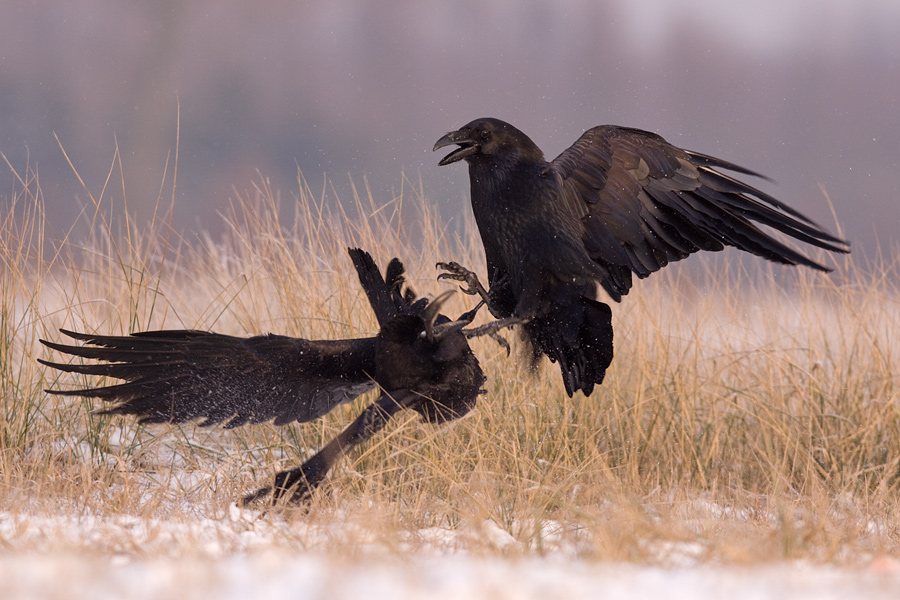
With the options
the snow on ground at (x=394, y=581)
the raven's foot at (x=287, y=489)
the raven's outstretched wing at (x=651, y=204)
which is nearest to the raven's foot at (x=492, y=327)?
the raven's outstretched wing at (x=651, y=204)

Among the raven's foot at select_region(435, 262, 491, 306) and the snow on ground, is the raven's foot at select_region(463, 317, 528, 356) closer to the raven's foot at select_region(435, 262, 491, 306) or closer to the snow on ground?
the raven's foot at select_region(435, 262, 491, 306)

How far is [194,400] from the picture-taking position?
2.97m

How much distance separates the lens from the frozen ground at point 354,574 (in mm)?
1553

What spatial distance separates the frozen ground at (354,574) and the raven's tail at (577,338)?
1.09 meters

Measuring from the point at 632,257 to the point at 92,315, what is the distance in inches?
110

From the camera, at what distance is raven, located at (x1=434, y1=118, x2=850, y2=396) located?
3.12 metres

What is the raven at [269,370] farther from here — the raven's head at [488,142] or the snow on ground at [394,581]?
the snow on ground at [394,581]

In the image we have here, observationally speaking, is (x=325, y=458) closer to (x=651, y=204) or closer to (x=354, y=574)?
(x=354, y=574)

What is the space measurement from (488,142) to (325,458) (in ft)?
4.26

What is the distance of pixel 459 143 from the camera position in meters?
3.17

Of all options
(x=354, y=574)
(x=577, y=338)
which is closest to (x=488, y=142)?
(x=577, y=338)

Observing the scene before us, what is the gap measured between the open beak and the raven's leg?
94 centimetres

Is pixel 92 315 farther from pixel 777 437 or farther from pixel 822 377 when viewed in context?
pixel 822 377

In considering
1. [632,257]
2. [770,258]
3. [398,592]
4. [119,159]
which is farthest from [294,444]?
[398,592]
